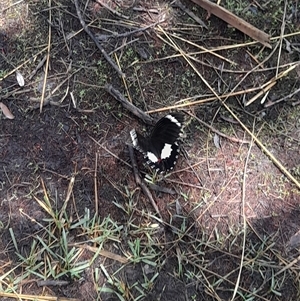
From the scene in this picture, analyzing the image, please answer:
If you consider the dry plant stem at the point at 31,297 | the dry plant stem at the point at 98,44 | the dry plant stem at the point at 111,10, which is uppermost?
the dry plant stem at the point at 111,10

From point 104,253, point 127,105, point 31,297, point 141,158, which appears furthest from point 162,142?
point 31,297

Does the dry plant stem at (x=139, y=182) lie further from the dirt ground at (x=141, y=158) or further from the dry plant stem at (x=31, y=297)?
the dry plant stem at (x=31, y=297)

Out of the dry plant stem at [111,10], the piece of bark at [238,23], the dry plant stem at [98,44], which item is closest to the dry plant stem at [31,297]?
the dry plant stem at [98,44]

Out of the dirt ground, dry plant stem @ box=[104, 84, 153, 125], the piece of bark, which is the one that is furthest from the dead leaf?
the piece of bark

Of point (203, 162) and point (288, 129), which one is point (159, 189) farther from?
point (288, 129)

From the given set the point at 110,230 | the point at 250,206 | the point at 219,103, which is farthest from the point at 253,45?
the point at 110,230

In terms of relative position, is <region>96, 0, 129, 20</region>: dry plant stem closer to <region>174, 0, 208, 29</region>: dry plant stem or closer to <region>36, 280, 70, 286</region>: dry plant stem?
<region>174, 0, 208, 29</region>: dry plant stem
